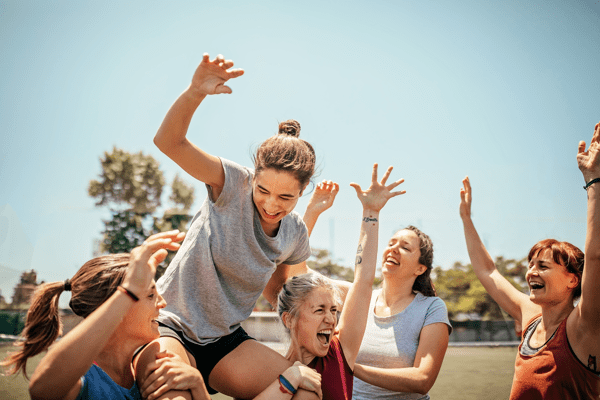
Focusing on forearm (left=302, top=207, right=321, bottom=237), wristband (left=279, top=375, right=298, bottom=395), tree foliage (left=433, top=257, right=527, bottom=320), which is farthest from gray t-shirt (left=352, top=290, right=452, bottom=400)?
tree foliage (left=433, top=257, right=527, bottom=320)

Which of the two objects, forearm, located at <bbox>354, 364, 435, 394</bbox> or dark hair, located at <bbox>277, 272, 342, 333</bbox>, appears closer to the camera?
dark hair, located at <bbox>277, 272, 342, 333</bbox>

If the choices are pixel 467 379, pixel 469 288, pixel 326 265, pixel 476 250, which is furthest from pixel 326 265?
pixel 476 250

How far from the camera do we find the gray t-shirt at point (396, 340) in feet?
10.7

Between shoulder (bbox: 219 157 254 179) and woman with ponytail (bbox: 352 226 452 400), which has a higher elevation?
shoulder (bbox: 219 157 254 179)

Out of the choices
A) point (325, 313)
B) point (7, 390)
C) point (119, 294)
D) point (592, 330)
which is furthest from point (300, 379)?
point (7, 390)

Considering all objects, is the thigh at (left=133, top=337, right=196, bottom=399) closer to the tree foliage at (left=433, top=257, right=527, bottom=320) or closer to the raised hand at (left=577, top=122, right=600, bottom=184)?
the raised hand at (left=577, top=122, right=600, bottom=184)

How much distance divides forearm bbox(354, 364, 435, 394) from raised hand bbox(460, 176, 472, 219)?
1.43 metres

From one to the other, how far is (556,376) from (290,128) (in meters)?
2.25

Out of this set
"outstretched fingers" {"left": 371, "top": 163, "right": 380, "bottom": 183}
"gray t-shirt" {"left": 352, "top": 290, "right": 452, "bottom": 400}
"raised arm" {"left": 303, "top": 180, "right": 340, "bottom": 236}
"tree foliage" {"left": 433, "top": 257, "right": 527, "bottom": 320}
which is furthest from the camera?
"tree foliage" {"left": 433, "top": 257, "right": 527, "bottom": 320}

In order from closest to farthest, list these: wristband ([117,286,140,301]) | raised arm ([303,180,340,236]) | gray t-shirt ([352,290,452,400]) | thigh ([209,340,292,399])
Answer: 1. wristband ([117,286,140,301])
2. thigh ([209,340,292,399])
3. gray t-shirt ([352,290,452,400])
4. raised arm ([303,180,340,236])

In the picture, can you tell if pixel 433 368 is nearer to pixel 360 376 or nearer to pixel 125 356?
pixel 360 376

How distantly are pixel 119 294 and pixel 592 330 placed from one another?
8.54 feet

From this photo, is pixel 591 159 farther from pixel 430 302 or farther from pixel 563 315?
pixel 430 302

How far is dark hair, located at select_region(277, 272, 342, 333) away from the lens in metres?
2.84
